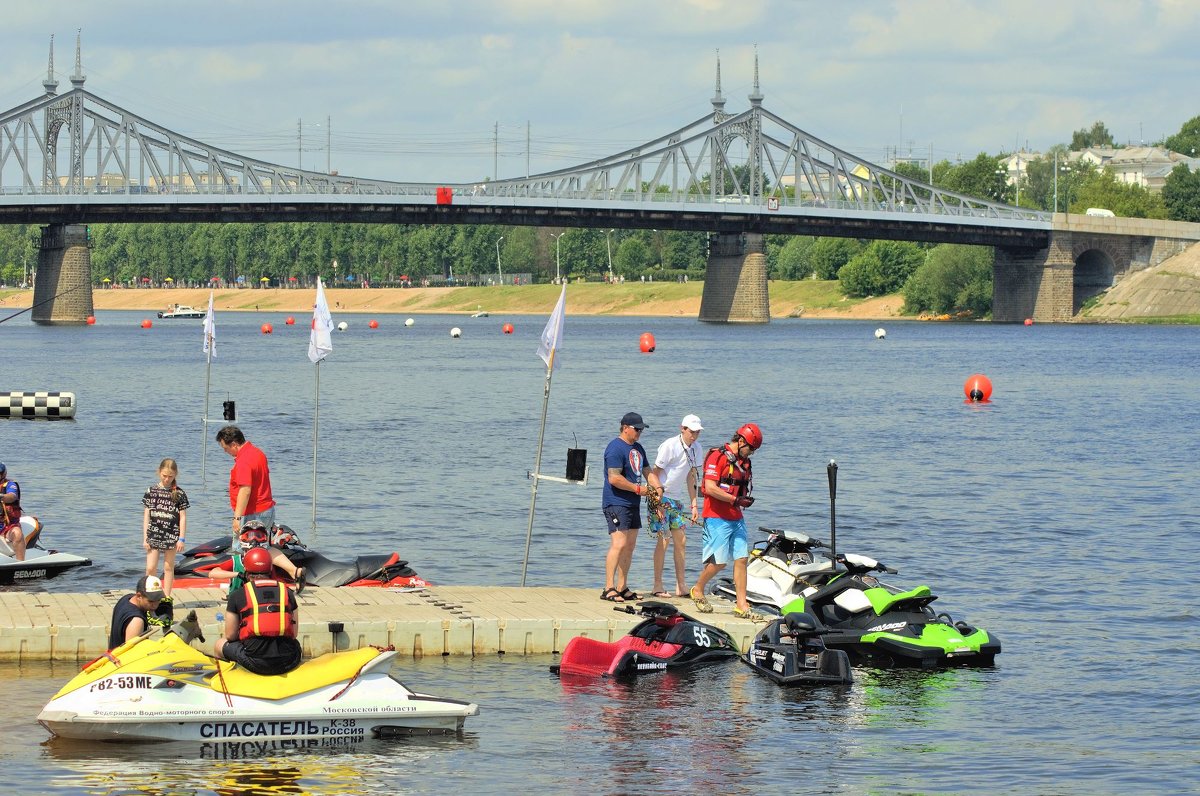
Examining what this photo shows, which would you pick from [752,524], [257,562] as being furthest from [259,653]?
[752,524]

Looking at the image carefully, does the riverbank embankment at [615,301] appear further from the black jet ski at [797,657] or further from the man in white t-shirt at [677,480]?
the black jet ski at [797,657]

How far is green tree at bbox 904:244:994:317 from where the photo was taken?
480 feet

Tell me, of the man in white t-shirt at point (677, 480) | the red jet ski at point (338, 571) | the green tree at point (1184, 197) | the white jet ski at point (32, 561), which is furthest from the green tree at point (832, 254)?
the man in white t-shirt at point (677, 480)

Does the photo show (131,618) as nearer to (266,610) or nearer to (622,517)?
(266,610)

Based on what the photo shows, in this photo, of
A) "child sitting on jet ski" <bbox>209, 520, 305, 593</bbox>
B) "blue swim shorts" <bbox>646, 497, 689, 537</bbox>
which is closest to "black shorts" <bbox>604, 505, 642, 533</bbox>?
"blue swim shorts" <bbox>646, 497, 689, 537</bbox>

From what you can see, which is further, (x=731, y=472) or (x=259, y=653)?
(x=731, y=472)

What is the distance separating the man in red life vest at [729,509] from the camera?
16641mm

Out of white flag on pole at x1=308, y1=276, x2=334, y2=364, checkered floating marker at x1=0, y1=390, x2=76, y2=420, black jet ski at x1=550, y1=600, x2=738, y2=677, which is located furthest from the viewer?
checkered floating marker at x1=0, y1=390, x2=76, y2=420

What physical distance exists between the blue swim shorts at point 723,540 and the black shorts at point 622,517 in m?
0.72

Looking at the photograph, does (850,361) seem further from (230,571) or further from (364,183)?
(230,571)

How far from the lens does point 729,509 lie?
1694cm

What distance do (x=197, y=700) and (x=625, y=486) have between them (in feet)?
16.7

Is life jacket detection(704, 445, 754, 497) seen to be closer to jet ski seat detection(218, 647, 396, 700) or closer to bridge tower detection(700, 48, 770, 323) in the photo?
jet ski seat detection(218, 647, 396, 700)

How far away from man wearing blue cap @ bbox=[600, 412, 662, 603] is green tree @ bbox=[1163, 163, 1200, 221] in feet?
482
